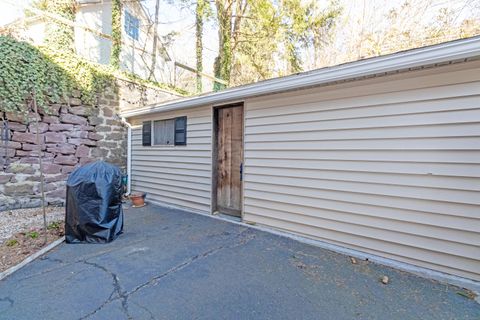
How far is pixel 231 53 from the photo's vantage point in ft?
32.6

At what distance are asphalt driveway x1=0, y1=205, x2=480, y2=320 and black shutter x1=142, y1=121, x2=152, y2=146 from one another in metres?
3.06

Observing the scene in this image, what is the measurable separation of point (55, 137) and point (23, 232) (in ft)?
7.43

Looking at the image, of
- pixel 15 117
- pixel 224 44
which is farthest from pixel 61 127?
pixel 224 44

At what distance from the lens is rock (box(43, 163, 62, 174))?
502cm

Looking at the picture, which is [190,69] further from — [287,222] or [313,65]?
[287,222]

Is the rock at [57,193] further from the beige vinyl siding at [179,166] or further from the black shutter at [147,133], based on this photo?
the black shutter at [147,133]

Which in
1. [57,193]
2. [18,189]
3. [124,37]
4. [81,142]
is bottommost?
[57,193]

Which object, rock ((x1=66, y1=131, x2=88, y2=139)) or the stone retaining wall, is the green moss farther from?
rock ((x1=66, y1=131, x2=88, y2=139))

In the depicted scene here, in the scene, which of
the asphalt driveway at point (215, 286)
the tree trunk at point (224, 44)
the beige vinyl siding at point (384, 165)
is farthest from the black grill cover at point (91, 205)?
the tree trunk at point (224, 44)

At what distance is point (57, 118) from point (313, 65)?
28.8 ft

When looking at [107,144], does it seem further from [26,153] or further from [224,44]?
[224,44]

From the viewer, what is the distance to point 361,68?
2.73 metres

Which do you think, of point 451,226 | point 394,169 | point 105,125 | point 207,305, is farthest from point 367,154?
point 105,125

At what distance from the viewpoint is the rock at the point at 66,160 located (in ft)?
17.0
